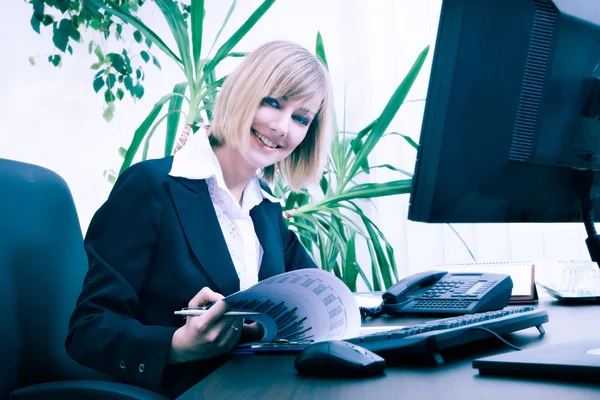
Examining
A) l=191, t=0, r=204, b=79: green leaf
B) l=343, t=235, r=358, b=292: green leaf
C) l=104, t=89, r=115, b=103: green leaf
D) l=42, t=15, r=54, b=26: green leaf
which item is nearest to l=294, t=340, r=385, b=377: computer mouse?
l=343, t=235, r=358, b=292: green leaf

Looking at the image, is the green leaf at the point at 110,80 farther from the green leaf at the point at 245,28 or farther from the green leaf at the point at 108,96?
the green leaf at the point at 245,28

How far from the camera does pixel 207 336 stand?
0.77 m

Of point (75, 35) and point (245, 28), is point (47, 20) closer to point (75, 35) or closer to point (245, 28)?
point (75, 35)

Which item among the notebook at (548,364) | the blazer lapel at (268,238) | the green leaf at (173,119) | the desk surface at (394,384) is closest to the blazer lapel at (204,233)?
the blazer lapel at (268,238)

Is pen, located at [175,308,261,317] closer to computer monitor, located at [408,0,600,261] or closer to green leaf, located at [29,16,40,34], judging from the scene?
computer monitor, located at [408,0,600,261]

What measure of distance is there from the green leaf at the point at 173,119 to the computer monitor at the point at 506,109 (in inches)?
58.4

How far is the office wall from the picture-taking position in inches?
94.6

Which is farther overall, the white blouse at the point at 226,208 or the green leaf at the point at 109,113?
the green leaf at the point at 109,113

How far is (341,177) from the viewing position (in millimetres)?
2289

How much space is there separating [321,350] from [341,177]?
1723mm

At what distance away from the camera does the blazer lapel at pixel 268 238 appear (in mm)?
1295

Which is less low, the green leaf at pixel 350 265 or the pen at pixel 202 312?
the pen at pixel 202 312

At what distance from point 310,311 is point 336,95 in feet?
6.41

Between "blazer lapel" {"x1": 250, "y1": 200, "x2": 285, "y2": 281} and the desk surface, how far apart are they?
56 cm
